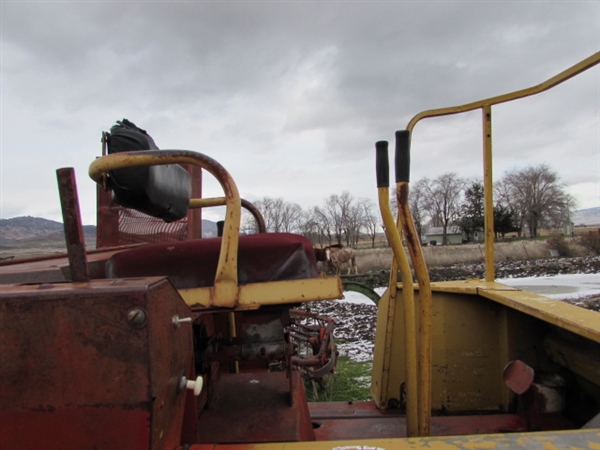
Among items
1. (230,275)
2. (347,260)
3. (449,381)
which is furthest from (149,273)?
(347,260)

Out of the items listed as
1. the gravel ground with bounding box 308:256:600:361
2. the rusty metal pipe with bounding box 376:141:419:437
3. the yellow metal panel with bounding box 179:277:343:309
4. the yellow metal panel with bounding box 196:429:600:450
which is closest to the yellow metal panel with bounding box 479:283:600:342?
the yellow metal panel with bounding box 196:429:600:450

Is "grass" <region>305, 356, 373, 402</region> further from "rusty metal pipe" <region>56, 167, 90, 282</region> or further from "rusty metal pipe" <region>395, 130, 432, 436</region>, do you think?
"rusty metal pipe" <region>56, 167, 90, 282</region>

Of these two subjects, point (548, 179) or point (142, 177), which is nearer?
point (142, 177)

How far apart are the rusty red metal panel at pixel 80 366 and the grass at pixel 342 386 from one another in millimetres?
4149

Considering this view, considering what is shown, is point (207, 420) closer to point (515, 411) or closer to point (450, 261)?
point (515, 411)

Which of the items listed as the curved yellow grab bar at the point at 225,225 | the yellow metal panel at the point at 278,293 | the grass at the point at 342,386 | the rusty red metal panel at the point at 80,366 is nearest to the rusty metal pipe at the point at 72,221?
the rusty red metal panel at the point at 80,366

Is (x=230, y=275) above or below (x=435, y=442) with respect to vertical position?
above

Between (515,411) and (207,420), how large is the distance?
63.5 inches

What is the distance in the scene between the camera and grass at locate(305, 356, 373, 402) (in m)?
4.97

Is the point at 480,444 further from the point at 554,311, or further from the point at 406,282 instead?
the point at 554,311

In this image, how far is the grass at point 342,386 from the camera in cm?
497

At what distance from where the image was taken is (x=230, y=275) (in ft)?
4.80

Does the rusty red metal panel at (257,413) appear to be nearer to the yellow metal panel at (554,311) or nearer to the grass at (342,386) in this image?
the yellow metal panel at (554,311)

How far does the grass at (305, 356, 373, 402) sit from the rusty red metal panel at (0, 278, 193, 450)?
4.15 metres
